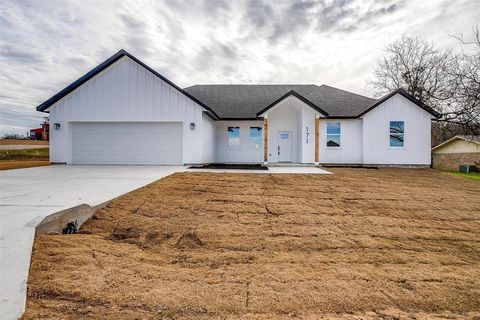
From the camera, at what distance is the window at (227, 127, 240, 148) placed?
17.5 m

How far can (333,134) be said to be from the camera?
16359mm

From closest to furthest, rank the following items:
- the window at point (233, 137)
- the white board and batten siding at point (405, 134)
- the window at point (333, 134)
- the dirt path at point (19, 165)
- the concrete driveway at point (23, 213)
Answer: the concrete driveway at point (23, 213) → the dirt path at point (19, 165) → the white board and batten siding at point (405, 134) → the window at point (333, 134) → the window at point (233, 137)

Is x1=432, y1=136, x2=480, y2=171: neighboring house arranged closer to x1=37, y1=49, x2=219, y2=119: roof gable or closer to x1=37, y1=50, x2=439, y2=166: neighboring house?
x1=37, y1=50, x2=439, y2=166: neighboring house

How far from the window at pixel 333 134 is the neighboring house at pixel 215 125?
59 mm

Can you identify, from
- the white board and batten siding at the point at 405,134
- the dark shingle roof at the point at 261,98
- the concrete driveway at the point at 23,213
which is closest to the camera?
the concrete driveway at the point at 23,213

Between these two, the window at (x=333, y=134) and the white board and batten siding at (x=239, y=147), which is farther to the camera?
the white board and batten siding at (x=239, y=147)

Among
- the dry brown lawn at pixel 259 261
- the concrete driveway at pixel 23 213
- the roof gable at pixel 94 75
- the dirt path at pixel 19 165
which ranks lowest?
the dry brown lawn at pixel 259 261

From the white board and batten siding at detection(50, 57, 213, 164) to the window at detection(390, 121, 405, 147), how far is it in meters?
11.4

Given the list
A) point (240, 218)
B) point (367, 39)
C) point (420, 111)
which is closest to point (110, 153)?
point (240, 218)

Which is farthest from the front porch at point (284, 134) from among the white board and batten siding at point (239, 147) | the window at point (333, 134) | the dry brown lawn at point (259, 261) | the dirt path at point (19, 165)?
the dirt path at point (19, 165)

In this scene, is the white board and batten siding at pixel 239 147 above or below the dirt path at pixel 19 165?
above

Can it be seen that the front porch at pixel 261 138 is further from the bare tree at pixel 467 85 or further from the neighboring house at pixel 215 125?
the bare tree at pixel 467 85

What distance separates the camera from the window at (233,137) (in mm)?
17500

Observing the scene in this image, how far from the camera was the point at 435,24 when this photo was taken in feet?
53.7
